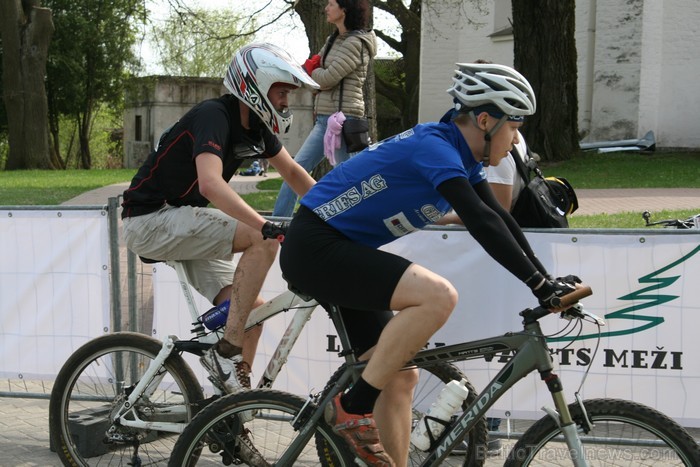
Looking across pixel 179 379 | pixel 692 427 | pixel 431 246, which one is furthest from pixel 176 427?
pixel 692 427

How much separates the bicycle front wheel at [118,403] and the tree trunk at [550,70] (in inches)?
613

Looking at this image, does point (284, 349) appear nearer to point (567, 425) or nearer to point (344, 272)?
point (344, 272)

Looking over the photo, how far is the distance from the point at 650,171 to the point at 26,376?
587 inches

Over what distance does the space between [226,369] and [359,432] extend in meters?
0.97

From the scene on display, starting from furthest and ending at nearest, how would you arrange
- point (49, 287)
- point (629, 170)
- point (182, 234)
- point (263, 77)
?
point (629, 170), point (49, 287), point (182, 234), point (263, 77)

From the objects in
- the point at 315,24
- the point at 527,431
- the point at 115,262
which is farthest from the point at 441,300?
the point at 315,24

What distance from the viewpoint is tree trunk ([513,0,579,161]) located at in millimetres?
19594

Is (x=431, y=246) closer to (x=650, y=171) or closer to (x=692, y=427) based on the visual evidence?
(x=692, y=427)

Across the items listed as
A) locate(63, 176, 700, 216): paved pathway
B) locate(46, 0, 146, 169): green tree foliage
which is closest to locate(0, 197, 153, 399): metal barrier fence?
locate(63, 176, 700, 216): paved pathway

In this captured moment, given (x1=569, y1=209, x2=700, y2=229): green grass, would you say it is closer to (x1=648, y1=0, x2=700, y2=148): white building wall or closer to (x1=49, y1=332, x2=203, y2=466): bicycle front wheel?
(x1=49, y1=332, x2=203, y2=466): bicycle front wheel

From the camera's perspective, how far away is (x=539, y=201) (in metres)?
5.34

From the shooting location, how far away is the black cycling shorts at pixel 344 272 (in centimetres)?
359

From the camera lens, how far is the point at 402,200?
3656 mm

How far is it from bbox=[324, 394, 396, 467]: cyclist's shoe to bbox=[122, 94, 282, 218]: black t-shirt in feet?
4.30
